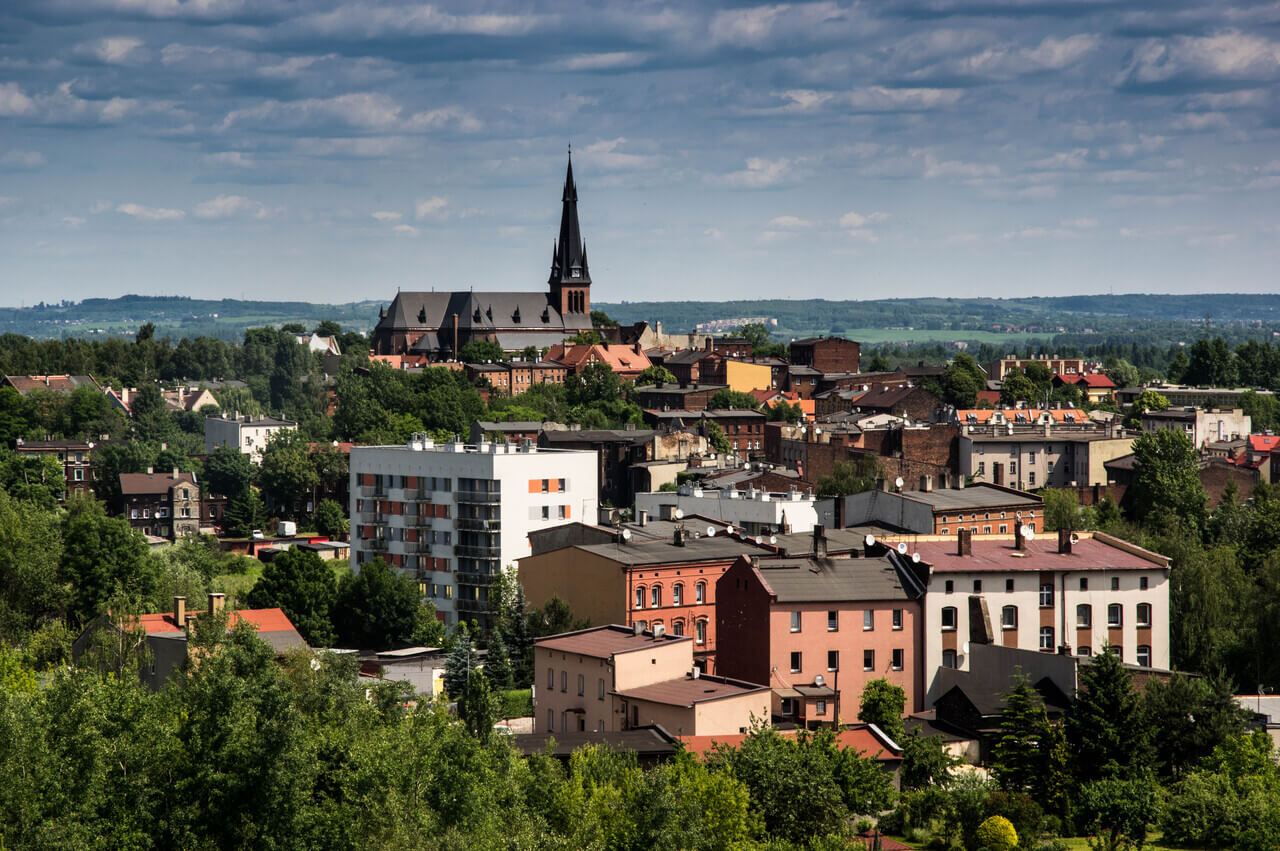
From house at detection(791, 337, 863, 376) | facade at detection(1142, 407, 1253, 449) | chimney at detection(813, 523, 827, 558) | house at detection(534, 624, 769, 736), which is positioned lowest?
house at detection(534, 624, 769, 736)

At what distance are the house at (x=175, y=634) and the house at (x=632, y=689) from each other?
6099 millimetres

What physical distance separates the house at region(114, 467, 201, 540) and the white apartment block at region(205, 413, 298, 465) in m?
13.6

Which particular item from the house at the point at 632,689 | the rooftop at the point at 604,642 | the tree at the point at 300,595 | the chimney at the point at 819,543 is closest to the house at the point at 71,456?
the tree at the point at 300,595

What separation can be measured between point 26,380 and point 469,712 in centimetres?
8948

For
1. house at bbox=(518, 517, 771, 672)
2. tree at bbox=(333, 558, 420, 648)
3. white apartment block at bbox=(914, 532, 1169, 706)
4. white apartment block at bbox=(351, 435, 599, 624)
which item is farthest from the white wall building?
white apartment block at bbox=(914, 532, 1169, 706)

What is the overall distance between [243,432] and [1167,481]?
5985 centimetres

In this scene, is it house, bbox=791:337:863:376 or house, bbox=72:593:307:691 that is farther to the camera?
house, bbox=791:337:863:376

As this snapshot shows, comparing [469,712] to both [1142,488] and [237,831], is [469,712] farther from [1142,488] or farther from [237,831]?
[1142,488]

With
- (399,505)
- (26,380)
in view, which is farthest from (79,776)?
(26,380)

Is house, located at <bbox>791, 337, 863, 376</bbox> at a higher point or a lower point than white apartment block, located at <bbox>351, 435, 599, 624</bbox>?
higher

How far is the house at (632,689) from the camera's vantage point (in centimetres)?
3512

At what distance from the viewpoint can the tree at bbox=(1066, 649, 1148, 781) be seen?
36469 millimetres

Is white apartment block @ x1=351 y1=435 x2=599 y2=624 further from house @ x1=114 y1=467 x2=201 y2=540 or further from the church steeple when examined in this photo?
the church steeple

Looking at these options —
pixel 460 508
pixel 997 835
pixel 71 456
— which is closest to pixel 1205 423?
pixel 460 508
